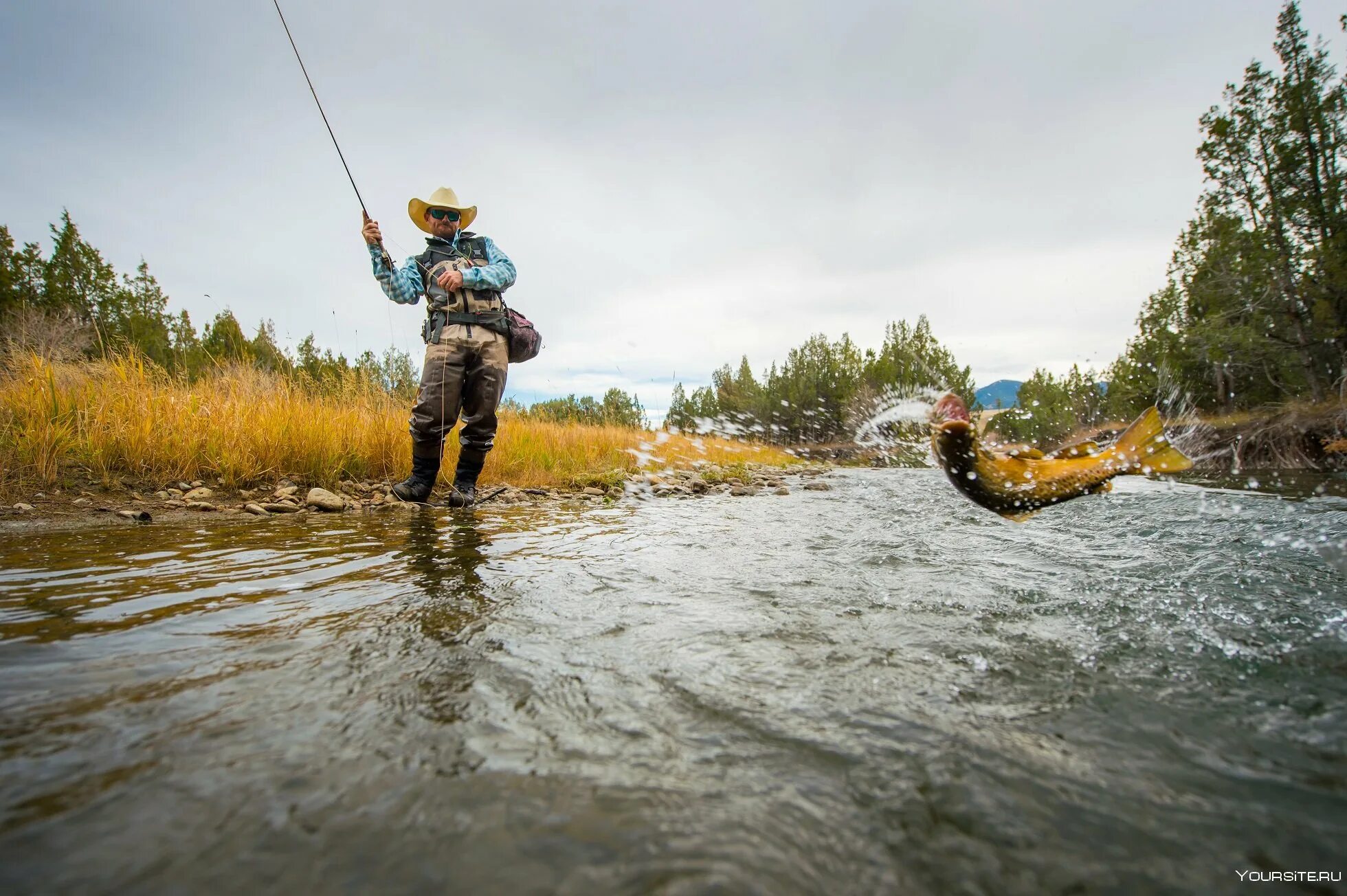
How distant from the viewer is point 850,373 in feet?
165

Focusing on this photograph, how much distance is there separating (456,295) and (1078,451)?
4.91m

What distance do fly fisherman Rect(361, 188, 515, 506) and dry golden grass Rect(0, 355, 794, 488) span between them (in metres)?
1.31

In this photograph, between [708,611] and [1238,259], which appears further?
[1238,259]

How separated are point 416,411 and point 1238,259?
23.3m

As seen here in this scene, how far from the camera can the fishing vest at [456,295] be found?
5.06 m

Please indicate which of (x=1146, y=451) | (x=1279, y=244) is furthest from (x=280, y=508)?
(x=1279, y=244)

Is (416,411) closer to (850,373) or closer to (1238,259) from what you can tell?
(1238,259)

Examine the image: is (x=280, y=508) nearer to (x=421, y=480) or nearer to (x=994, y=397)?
(x=421, y=480)

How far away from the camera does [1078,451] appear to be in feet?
11.3

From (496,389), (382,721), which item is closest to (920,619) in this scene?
(382,721)

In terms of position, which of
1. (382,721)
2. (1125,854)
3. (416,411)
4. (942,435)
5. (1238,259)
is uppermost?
(1238,259)

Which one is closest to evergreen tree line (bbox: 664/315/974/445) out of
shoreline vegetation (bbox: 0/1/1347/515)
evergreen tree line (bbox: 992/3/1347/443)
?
shoreline vegetation (bbox: 0/1/1347/515)

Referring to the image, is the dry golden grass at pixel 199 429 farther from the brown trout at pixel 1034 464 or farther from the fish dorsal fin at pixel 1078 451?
the fish dorsal fin at pixel 1078 451

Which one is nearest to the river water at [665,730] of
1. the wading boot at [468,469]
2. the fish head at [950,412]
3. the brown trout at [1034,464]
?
the brown trout at [1034,464]
